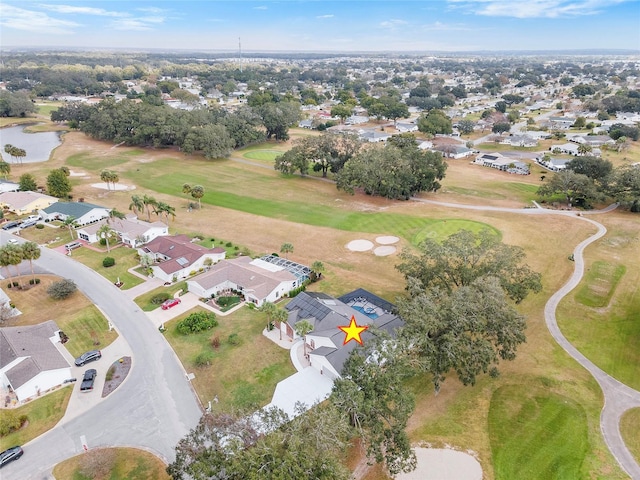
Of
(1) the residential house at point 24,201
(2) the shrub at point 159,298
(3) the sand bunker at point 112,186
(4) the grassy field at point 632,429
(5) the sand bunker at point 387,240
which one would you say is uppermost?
(1) the residential house at point 24,201

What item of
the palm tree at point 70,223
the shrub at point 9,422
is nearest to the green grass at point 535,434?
the shrub at point 9,422

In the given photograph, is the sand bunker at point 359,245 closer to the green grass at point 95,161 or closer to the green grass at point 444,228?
the green grass at point 444,228

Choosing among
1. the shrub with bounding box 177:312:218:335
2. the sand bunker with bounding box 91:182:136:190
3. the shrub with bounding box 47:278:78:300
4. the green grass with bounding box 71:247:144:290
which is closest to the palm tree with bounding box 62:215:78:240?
the green grass with bounding box 71:247:144:290

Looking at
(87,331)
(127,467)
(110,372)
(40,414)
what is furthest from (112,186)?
(127,467)

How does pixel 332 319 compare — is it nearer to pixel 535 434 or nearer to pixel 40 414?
pixel 535 434

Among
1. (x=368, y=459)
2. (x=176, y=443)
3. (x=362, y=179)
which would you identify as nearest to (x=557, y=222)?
(x=362, y=179)

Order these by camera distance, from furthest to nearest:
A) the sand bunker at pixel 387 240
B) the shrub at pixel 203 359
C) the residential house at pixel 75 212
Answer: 1. the residential house at pixel 75 212
2. the sand bunker at pixel 387 240
3. the shrub at pixel 203 359

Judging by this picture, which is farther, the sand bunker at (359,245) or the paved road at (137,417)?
the sand bunker at (359,245)

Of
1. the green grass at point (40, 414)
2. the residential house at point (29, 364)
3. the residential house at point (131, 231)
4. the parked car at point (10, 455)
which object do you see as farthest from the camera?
the residential house at point (131, 231)
